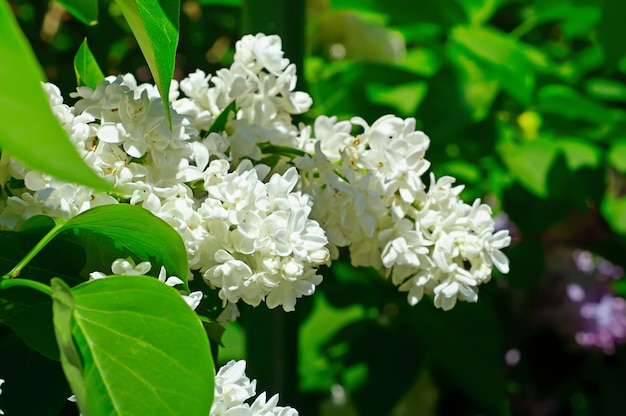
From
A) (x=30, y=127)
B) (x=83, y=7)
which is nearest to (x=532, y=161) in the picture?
(x=83, y=7)

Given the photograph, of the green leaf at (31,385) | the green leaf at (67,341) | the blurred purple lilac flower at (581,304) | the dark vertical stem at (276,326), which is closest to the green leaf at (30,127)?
the green leaf at (67,341)

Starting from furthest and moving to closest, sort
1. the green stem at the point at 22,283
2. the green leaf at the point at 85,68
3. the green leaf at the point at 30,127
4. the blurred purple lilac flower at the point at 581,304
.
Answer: the blurred purple lilac flower at the point at 581,304 → the green leaf at the point at 85,68 → the green stem at the point at 22,283 → the green leaf at the point at 30,127

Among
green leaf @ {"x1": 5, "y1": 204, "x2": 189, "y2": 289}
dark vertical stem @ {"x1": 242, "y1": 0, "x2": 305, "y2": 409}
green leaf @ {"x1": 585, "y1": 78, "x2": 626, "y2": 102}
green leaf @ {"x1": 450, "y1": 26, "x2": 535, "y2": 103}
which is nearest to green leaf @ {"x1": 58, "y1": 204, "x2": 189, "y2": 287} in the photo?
green leaf @ {"x1": 5, "y1": 204, "x2": 189, "y2": 289}

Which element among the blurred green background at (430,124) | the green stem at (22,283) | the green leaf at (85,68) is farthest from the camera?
the blurred green background at (430,124)

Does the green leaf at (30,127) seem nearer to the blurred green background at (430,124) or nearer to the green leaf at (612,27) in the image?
the blurred green background at (430,124)

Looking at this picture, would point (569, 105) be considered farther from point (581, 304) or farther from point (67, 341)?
point (67, 341)

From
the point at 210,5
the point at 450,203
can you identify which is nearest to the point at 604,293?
the point at 210,5

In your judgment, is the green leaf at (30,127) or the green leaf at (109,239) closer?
the green leaf at (30,127)

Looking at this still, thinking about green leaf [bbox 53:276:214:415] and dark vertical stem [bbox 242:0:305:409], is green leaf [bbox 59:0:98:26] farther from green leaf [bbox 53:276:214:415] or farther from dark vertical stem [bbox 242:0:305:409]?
dark vertical stem [bbox 242:0:305:409]
